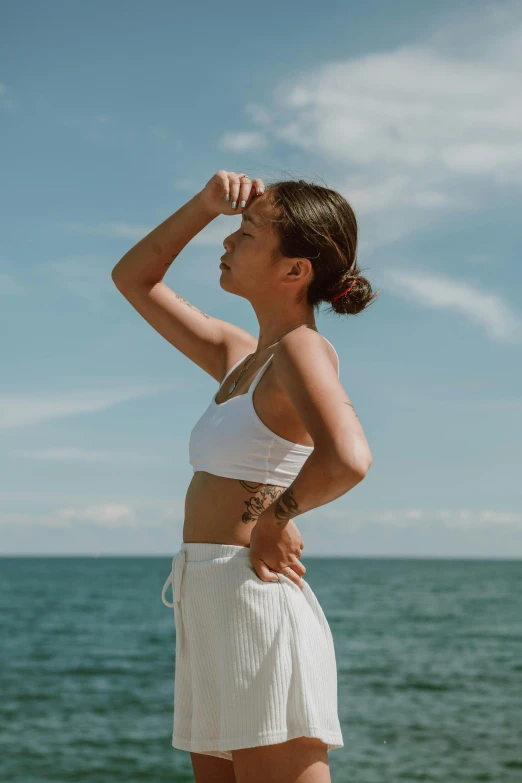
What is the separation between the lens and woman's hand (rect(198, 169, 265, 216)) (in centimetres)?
261

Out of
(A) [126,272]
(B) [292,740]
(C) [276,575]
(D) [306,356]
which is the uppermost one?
(A) [126,272]

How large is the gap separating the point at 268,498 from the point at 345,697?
17631 millimetres

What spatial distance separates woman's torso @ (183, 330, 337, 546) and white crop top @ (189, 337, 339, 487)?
0.05 feet

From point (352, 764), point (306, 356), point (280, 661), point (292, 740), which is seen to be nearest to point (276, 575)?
point (280, 661)

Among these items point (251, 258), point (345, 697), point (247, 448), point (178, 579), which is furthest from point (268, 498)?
point (345, 697)

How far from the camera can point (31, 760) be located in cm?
1248

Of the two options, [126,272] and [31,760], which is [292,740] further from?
[31,760]

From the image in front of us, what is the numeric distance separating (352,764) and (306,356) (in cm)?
1176

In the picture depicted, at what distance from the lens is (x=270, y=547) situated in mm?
2174

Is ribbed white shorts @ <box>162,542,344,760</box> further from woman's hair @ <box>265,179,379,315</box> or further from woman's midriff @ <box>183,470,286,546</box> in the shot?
woman's hair @ <box>265,179,379,315</box>

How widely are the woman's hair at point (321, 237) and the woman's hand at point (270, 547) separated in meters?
0.72

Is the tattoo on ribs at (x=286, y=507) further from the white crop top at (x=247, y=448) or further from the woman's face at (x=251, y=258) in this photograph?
the woman's face at (x=251, y=258)

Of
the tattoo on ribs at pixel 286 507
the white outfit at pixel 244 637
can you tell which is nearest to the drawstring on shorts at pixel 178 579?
the white outfit at pixel 244 637

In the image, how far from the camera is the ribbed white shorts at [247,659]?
2121mm
